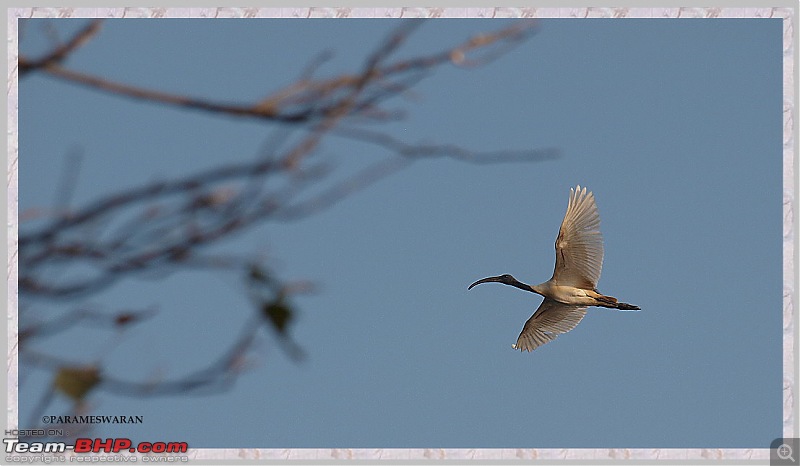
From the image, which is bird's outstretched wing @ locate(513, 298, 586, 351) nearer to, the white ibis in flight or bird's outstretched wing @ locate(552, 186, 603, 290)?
the white ibis in flight

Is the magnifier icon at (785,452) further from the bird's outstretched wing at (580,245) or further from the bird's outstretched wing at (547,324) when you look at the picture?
the bird's outstretched wing at (547,324)

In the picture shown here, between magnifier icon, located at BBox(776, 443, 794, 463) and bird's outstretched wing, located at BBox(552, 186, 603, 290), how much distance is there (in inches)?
202

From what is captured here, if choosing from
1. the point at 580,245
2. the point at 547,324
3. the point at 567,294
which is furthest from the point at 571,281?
the point at 547,324

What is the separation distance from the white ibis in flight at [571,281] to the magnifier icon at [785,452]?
510 centimetres

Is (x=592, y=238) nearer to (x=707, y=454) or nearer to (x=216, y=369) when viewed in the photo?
(x=707, y=454)

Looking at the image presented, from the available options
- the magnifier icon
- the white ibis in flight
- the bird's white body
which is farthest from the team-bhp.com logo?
the bird's white body

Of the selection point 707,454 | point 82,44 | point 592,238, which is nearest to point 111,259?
point 82,44

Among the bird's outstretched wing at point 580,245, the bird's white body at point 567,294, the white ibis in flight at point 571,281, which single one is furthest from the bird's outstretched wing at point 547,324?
the bird's outstretched wing at point 580,245

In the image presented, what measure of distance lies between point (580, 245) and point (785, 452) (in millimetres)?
5710

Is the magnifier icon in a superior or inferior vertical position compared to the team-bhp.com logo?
superior

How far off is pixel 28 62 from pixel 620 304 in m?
12.6

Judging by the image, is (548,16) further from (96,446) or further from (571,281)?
(571,281)

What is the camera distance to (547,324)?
15.2 meters

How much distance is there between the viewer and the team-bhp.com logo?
5.21m
